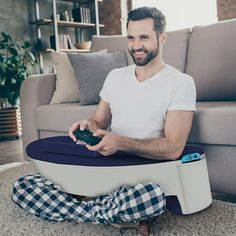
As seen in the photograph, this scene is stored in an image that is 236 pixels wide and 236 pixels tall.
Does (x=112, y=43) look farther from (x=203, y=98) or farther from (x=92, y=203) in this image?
(x=92, y=203)

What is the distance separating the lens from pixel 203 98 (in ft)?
6.68

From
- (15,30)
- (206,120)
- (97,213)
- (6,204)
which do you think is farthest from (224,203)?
(15,30)

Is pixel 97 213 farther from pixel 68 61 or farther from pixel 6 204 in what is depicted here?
pixel 68 61

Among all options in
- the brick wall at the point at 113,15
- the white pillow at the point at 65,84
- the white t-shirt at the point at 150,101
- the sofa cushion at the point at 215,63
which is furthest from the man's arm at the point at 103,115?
the brick wall at the point at 113,15

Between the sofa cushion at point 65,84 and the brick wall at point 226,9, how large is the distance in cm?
231

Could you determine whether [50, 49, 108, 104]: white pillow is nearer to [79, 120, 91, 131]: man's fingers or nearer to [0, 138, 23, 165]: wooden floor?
[0, 138, 23, 165]: wooden floor

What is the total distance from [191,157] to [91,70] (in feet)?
3.97

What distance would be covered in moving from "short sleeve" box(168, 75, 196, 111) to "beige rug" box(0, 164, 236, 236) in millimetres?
411

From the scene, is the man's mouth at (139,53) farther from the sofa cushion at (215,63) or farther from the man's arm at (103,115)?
the sofa cushion at (215,63)

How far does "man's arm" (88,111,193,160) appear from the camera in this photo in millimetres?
1183

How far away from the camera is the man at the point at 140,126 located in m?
1.16

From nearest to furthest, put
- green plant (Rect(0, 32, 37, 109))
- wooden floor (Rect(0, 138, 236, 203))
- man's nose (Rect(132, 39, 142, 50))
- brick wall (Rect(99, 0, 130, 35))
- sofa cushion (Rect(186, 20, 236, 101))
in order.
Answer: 1. man's nose (Rect(132, 39, 142, 50))
2. sofa cushion (Rect(186, 20, 236, 101))
3. wooden floor (Rect(0, 138, 236, 203))
4. green plant (Rect(0, 32, 37, 109))
5. brick wall (Rect(99, 0, 130, 35))

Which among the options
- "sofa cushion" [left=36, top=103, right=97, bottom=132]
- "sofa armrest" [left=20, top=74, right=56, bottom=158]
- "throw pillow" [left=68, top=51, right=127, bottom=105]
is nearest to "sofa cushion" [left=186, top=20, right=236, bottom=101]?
"throw pillow" [left=68, top=51, right=127, bottom=105]

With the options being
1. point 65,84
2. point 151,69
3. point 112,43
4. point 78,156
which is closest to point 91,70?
point 65,84
